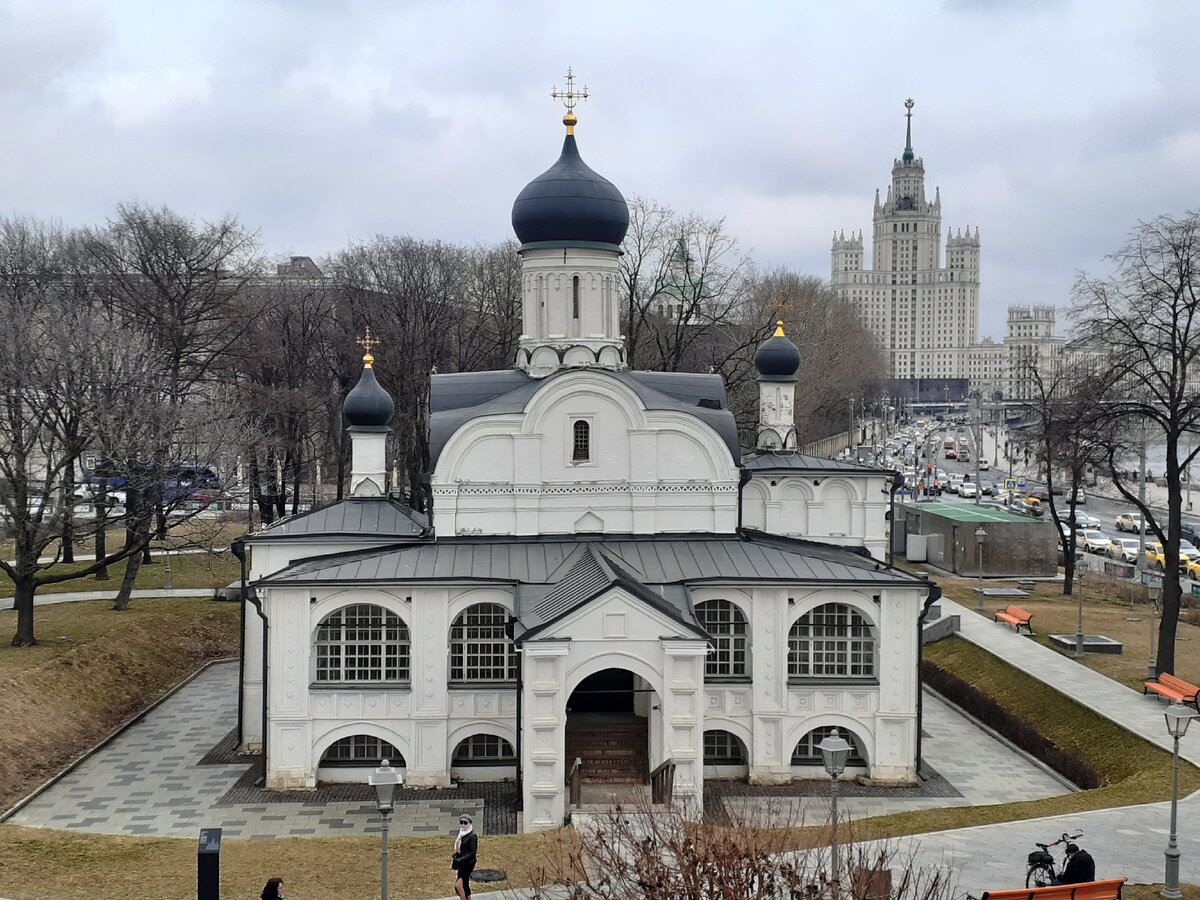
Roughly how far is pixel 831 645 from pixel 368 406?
1111 centimetres

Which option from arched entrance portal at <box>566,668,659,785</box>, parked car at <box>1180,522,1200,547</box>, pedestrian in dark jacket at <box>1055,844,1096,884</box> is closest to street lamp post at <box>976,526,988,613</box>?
parked car at <box>1180,522,1200,547</box>

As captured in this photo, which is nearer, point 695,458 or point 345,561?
point 345,561

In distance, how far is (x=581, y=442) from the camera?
23719mm

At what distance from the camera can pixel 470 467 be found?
23.5 meters

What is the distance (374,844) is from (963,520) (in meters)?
29.9

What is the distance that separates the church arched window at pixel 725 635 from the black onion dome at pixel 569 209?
27.8 feet

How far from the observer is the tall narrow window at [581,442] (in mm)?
23609

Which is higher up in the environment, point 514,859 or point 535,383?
point 535,383

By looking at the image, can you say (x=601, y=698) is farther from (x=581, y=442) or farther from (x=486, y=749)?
(x=581, y=442)

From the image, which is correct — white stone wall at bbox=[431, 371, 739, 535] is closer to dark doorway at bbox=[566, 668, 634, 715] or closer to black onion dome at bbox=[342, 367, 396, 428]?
dark doorway at bbox=[566, 668, 634, 715]

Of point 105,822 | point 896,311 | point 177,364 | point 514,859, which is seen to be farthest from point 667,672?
point 896,311

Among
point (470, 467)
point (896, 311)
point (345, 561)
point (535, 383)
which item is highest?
point (896, 311)

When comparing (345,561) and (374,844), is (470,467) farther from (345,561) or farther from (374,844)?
(374,844)

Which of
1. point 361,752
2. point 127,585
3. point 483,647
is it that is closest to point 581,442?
point 483,647
